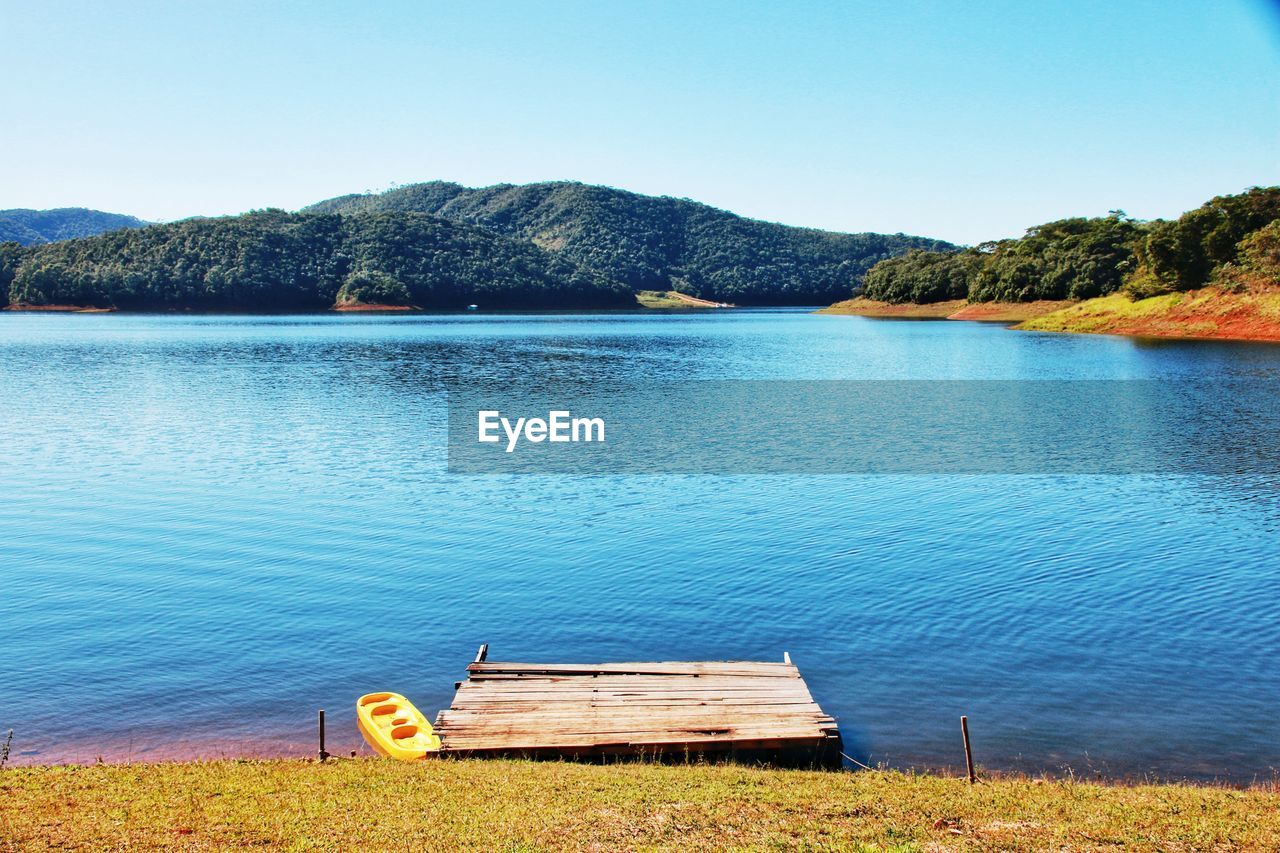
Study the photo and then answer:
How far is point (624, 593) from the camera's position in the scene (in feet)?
71.3

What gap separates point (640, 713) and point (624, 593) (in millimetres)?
7383

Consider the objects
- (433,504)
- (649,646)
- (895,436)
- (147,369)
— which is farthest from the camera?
(147,369)

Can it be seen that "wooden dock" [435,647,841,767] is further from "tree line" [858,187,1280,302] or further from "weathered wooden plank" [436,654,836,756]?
"tree line" [858,187,1280,302]

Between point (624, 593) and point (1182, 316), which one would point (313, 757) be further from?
point (1182, 316)

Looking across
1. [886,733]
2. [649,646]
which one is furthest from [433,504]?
[886,733]

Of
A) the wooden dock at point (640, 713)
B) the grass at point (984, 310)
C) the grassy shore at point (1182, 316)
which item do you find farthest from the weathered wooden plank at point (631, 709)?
the grass at point (984, 310)

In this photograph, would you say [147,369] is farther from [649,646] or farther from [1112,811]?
[1112,811]

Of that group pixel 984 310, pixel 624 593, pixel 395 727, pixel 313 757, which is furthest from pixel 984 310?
pixel 313 757

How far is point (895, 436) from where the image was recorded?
45031mm

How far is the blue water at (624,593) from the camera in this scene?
15391mm

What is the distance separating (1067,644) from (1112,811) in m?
8.18

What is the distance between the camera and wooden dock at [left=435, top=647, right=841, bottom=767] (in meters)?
13.4

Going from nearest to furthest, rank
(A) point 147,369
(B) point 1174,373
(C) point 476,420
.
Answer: (C) point 476,420 → (B) point 1174,373 → (A) point 147,369
